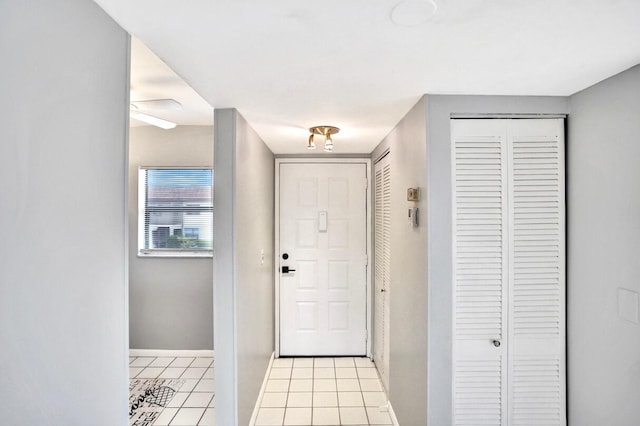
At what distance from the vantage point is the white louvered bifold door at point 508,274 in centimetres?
191

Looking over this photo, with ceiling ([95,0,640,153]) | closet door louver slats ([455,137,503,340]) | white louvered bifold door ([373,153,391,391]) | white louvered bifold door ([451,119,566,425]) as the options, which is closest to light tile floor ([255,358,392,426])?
white louvered bifold door ([373,153,391,391])

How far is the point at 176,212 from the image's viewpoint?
362cm

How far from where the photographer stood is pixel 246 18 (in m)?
1.13

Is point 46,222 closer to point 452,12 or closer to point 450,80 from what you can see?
point 452,12

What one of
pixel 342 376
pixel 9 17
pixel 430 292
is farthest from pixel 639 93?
pixel 342 376

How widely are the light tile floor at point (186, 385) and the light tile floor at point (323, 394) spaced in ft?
1.52

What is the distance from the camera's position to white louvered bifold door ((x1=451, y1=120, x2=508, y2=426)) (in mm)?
1909

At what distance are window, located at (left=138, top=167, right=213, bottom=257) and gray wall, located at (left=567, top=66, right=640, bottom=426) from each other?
3.11 metres

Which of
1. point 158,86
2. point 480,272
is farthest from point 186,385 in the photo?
point 480,272

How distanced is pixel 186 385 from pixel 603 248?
330 cm

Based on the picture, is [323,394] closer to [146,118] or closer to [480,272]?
[480,272]

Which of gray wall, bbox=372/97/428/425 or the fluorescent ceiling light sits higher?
the fluorescent ceiling light

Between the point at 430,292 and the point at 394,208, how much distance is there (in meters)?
0.95

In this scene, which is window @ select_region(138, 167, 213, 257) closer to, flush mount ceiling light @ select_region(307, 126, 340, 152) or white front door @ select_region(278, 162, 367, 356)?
white front door @ select_region(278, 162, 367, 356)
